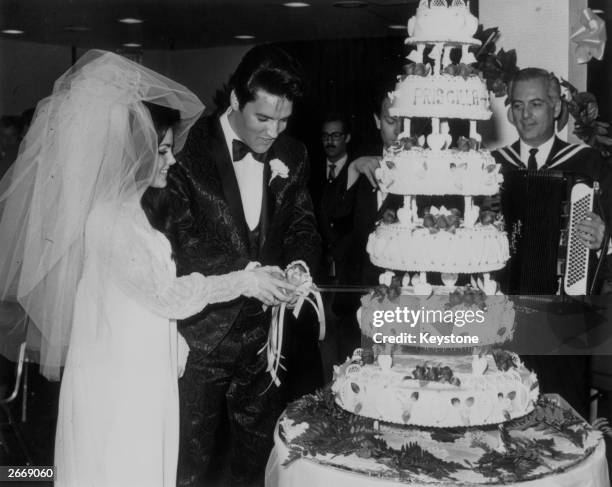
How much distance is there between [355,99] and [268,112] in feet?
18.3

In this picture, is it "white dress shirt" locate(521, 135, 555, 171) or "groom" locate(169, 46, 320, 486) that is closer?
"groom" locate(169, 46, 320, 486)

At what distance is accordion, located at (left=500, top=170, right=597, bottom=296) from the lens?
349cm

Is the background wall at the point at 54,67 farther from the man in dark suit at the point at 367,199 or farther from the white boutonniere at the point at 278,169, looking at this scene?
the white boutonniere at the point at 278,169

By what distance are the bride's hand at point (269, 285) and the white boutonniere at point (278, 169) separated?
51cm

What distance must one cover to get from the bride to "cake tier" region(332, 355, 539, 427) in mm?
617

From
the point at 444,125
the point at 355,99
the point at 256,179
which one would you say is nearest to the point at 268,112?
the point at 256,179

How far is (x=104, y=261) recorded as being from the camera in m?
2.51

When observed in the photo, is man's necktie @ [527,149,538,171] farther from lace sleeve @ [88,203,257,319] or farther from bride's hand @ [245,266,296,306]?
lace sleeve @ [88,203,257,319]

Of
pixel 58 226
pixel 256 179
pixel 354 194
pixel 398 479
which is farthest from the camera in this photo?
pixel 354 194

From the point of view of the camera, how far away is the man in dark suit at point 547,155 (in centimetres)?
387

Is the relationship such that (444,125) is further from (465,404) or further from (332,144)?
(332,144)

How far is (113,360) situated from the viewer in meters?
2.60

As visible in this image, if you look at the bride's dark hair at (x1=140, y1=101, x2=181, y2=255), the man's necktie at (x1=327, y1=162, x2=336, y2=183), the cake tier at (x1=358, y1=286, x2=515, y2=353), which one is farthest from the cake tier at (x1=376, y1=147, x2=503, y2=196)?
the man's necktie at (x1=327, y1=162, x2=336, y2=183)

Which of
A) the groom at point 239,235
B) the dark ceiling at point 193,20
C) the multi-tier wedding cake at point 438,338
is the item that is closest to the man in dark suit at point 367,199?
the groom at point 239,235
